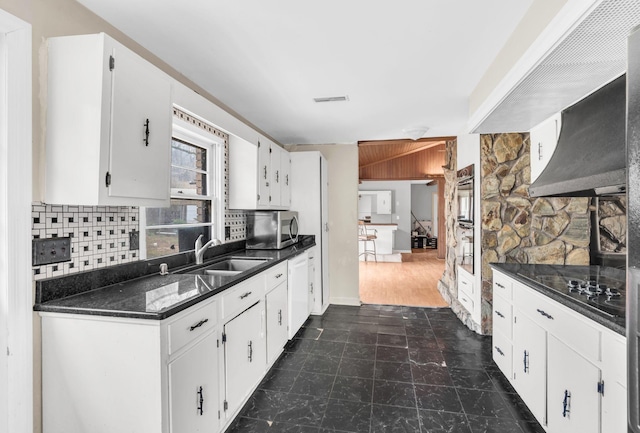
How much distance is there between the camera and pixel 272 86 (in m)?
2.62

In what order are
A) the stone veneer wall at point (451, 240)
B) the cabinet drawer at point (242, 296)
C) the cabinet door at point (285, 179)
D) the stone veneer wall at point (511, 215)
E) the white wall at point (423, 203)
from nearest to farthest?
the cabinet drawer at point (242, 296) → the stone veneer wall at point (511, 215) → the cabinet door at point (285, 179) → the stone veneer wall at point (451, 240) → the white wall at point (423, 203)

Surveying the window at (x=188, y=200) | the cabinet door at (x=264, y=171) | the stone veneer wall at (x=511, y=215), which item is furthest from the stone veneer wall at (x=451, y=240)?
the window at (x=188, y=200)

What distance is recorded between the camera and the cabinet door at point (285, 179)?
12.4ft

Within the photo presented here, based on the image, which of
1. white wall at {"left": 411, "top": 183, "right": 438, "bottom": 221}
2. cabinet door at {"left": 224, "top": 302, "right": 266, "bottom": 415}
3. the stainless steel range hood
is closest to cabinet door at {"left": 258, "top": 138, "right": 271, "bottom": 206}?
cabinet door at {"left": 224, "top": 302, "right": 266, "bottom": 415}

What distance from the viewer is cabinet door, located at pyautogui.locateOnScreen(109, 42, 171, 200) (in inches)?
56.9

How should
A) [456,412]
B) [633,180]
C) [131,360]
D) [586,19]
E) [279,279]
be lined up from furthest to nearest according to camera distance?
[279,279] < [456,412] < [131,360] < [586,19] < [633,180]

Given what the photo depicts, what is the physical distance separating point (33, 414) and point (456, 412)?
2.32 metres

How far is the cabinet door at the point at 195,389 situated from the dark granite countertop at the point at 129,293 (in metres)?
0.25

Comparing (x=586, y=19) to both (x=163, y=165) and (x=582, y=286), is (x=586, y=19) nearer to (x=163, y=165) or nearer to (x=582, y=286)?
(x=582, y=286)

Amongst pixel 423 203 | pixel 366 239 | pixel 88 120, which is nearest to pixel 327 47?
pixel 88 120

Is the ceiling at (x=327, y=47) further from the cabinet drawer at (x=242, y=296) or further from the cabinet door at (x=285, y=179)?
the cabinet drawer at (x=242, y=296)

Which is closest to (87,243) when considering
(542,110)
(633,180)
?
(633,180)
